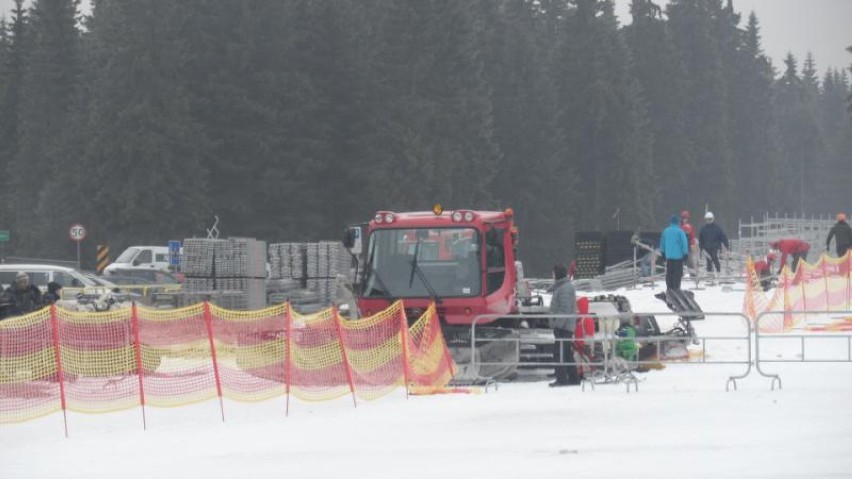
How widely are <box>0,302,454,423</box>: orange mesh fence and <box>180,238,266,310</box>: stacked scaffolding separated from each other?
14967 mm

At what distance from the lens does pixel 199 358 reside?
19828mm

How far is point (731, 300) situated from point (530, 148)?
56.9 m

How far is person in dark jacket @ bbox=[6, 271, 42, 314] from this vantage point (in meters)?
23.2

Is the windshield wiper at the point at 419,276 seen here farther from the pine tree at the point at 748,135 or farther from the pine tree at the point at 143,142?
the pine tree at the point at 748,135

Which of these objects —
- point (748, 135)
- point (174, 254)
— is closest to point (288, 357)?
point (174, 254)

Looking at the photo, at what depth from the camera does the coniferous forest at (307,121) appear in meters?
69.2

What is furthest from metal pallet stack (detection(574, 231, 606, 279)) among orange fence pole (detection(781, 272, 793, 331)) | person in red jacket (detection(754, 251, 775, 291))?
orange fence pole (detection(781, 272, 793, 331))

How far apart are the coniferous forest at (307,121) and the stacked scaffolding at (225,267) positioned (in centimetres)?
3085

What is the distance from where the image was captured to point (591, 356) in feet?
73.8

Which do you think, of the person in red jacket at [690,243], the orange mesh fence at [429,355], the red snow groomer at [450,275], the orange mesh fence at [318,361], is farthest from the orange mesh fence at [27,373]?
the person in red jacket at [690,243]

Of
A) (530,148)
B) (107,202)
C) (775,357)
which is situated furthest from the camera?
(530,148)

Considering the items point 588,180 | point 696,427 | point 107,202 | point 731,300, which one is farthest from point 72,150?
point 696,427

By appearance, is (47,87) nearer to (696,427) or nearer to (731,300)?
(731,300)

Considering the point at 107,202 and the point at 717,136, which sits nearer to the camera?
the point at 107,202
